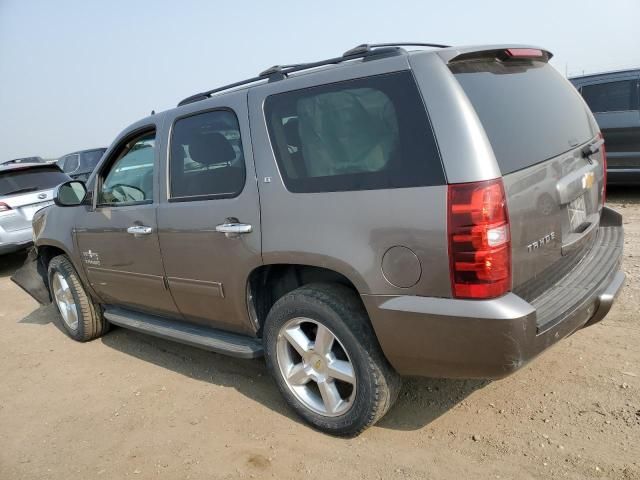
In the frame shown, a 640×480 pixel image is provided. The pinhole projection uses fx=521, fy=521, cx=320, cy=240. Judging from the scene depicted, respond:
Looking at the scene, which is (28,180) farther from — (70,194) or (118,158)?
(118,158)

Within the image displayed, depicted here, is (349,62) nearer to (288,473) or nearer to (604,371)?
(288,473)

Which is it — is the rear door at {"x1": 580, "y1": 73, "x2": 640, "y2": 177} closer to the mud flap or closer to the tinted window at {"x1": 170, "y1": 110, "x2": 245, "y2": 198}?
the tinted window at {"x1": 170, "y1": 110, "x2": 245, "y2": 198}

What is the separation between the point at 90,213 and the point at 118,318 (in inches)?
33.6

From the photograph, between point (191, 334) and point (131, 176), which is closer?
point (191, 334)

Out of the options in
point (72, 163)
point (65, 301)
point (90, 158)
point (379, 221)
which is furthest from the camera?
point (72, 163)

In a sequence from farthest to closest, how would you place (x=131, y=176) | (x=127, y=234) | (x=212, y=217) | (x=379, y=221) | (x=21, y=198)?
(x=21, y=198)
(x=131, y=176)
(x=127, y=234)
(x=212, y=217)
(x=379, y=221)

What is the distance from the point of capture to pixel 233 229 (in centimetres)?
291

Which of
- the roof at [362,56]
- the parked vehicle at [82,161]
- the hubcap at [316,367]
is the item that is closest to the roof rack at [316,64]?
the roof at [362,56]

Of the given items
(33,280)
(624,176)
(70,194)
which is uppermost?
(70,194)

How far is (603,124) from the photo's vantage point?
24.4 ft

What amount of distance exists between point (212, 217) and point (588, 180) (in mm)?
2101

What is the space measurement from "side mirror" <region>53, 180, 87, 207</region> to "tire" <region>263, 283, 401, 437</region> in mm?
2337

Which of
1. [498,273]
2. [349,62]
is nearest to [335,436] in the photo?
[498,273]

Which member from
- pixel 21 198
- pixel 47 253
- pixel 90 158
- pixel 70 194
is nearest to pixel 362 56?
pixel 70 194
